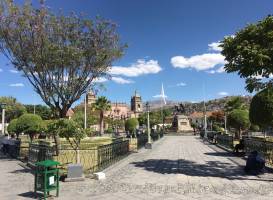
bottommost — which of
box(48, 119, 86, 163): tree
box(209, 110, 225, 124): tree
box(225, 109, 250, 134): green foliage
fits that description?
box(48, 119, 86, 163): tree

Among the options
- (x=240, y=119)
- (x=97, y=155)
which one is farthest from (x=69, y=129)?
(x=240, y=119)

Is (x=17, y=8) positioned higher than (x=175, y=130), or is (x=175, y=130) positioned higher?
(x=17, y=8)

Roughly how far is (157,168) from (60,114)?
830 centimetres

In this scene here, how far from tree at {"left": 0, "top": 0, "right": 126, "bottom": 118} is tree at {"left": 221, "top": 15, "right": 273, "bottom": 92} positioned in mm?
10357

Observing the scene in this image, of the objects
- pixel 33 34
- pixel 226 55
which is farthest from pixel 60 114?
pixel 226 55

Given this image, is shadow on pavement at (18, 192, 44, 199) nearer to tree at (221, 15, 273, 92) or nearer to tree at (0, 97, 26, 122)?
tree at (221, 15, 273, 92)

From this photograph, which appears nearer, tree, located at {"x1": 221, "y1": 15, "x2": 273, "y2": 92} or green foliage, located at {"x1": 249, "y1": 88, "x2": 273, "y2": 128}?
tree, located at {"x1": 221, "y1": 15, "x2": 273, "y2": 92}

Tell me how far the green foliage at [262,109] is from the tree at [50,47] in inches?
399

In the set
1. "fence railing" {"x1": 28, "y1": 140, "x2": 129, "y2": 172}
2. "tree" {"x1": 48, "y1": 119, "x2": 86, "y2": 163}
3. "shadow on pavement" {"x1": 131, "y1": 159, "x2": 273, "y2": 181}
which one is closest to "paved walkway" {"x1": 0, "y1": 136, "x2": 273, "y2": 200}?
"shadow on pavement" {"x1": 131, "y1": 159, "x2": 273, "y2": 181}

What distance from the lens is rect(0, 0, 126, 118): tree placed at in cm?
2083

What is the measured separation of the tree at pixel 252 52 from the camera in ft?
41.1

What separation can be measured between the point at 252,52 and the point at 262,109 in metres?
5.18

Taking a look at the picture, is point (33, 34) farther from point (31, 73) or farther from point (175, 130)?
point (175, 130)

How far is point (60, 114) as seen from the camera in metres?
21.4
